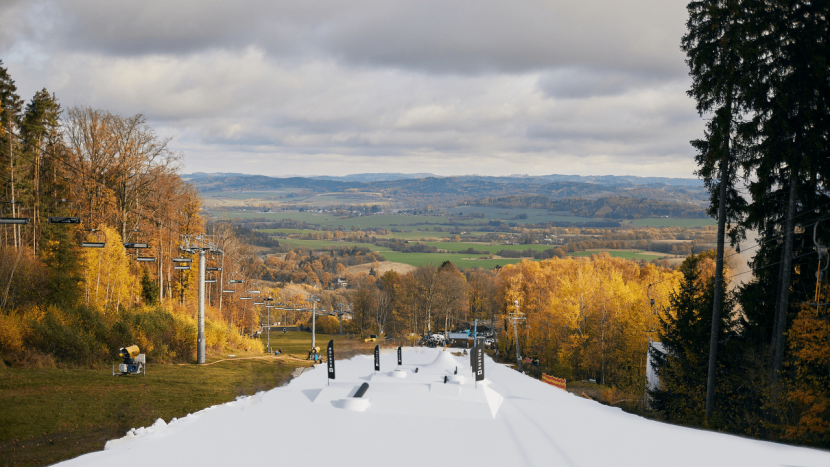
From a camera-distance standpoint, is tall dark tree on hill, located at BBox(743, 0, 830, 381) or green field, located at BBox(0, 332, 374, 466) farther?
tall dark tree on hill, located at BBox(743, 0, 830, 381)

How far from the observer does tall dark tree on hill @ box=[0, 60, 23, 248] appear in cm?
3766

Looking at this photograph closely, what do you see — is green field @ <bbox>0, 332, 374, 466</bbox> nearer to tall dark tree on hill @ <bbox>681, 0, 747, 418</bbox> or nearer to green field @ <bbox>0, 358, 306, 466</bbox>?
green field @ <bbox>0, 358, 306, 466</bbox>

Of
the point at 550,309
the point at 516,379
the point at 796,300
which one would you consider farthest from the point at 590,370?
the point at 796,300

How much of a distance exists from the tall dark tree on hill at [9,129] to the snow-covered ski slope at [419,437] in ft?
96.7

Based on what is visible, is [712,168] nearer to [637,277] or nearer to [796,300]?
[796,300]

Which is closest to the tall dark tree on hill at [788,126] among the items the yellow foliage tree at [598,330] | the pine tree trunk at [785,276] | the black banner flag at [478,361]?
the pine tree trunk at [785,276]

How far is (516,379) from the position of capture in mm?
31219

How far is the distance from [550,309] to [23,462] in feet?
178

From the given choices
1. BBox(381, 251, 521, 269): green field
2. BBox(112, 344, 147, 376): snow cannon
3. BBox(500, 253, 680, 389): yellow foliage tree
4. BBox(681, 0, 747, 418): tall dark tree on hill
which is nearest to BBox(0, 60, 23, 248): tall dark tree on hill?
BBox(112, 344, 147, 376): snow cannon

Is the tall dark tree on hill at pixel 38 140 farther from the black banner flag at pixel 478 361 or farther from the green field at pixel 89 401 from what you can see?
the black banner flag at pixel 478 361

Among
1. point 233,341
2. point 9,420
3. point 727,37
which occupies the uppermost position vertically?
point 727,37

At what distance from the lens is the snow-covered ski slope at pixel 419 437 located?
12.4 meters

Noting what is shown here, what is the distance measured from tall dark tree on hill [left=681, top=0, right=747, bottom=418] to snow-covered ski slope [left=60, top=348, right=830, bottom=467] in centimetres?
1064

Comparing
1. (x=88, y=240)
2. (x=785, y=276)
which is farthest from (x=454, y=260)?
(x=785, y=276)
